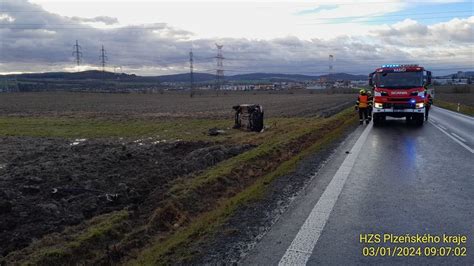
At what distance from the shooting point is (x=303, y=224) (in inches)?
203

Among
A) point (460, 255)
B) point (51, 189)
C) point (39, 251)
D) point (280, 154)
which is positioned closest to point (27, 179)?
point (51, 189)

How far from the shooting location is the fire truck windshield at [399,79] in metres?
18.5

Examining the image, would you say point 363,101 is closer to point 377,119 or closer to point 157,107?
point 377,119

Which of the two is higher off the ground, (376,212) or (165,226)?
(376,212)

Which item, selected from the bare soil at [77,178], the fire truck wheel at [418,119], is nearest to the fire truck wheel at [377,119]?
the fire truck wheel at [418,119]

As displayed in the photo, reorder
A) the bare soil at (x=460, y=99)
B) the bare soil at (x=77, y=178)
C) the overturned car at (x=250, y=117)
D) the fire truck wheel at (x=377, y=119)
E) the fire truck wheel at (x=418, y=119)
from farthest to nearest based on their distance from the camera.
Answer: the bare soil at (x=460, y=99) < the overturned car at (x=250, y=117) < the fire truck wheel at (x=377, y=119) < the fire truck wheel at (x=418, y=119) < the bare soil at (x=77, y=178)

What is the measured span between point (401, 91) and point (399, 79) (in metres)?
0.70
